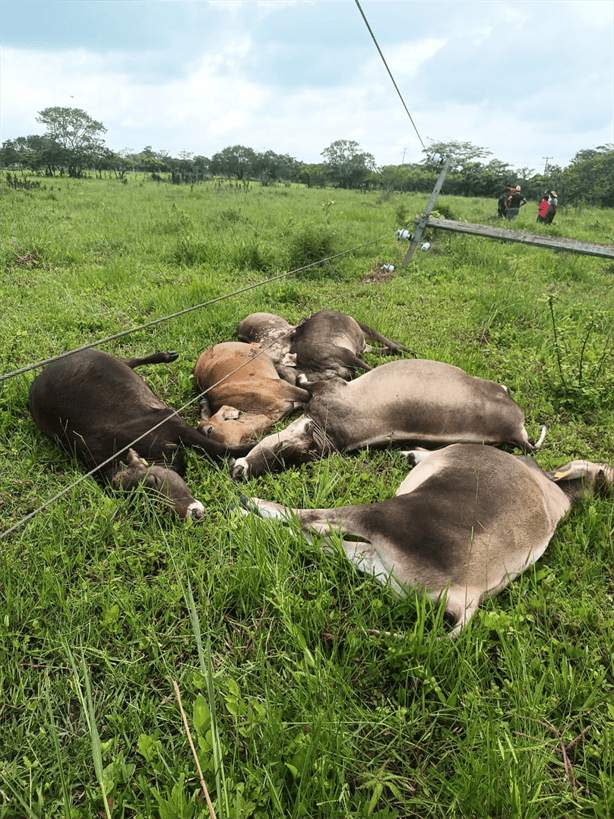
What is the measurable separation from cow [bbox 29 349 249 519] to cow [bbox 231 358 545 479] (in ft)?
1.25

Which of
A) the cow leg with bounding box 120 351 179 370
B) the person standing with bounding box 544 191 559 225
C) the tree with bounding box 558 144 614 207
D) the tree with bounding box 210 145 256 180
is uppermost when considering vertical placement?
the tree with bounding box 210 145 256 180

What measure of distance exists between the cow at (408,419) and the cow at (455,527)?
1.84 ft

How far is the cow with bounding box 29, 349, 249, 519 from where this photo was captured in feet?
9.04

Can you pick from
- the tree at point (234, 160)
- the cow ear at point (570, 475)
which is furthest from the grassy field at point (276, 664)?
the tree at point (234, 160)

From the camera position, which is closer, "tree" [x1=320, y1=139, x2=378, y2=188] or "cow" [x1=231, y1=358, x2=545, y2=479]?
"cow" [x1=231, y1=358, x2=545, y2=479]

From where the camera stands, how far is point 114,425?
2.97 metres

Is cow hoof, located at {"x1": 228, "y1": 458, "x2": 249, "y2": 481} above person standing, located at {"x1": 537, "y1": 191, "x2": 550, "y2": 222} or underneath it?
underneath

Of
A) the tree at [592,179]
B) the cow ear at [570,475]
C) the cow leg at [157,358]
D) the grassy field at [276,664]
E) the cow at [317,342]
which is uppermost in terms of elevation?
the tree at [592,179]

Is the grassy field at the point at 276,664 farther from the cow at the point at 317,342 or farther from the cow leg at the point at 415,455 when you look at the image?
the cow at the point at 317,342

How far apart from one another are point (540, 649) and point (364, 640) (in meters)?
0.71

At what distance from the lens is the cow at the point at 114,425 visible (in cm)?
276

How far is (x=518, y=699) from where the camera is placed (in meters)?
1.64

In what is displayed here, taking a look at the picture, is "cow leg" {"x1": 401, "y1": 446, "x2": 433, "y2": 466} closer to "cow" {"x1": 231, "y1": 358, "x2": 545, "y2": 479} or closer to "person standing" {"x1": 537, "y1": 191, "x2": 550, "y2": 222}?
"cow" {"x1": 231, "y1": 358, "x2": 545, "y2": 479}

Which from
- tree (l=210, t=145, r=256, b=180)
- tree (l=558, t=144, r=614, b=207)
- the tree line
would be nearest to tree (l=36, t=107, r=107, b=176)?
the tree line
